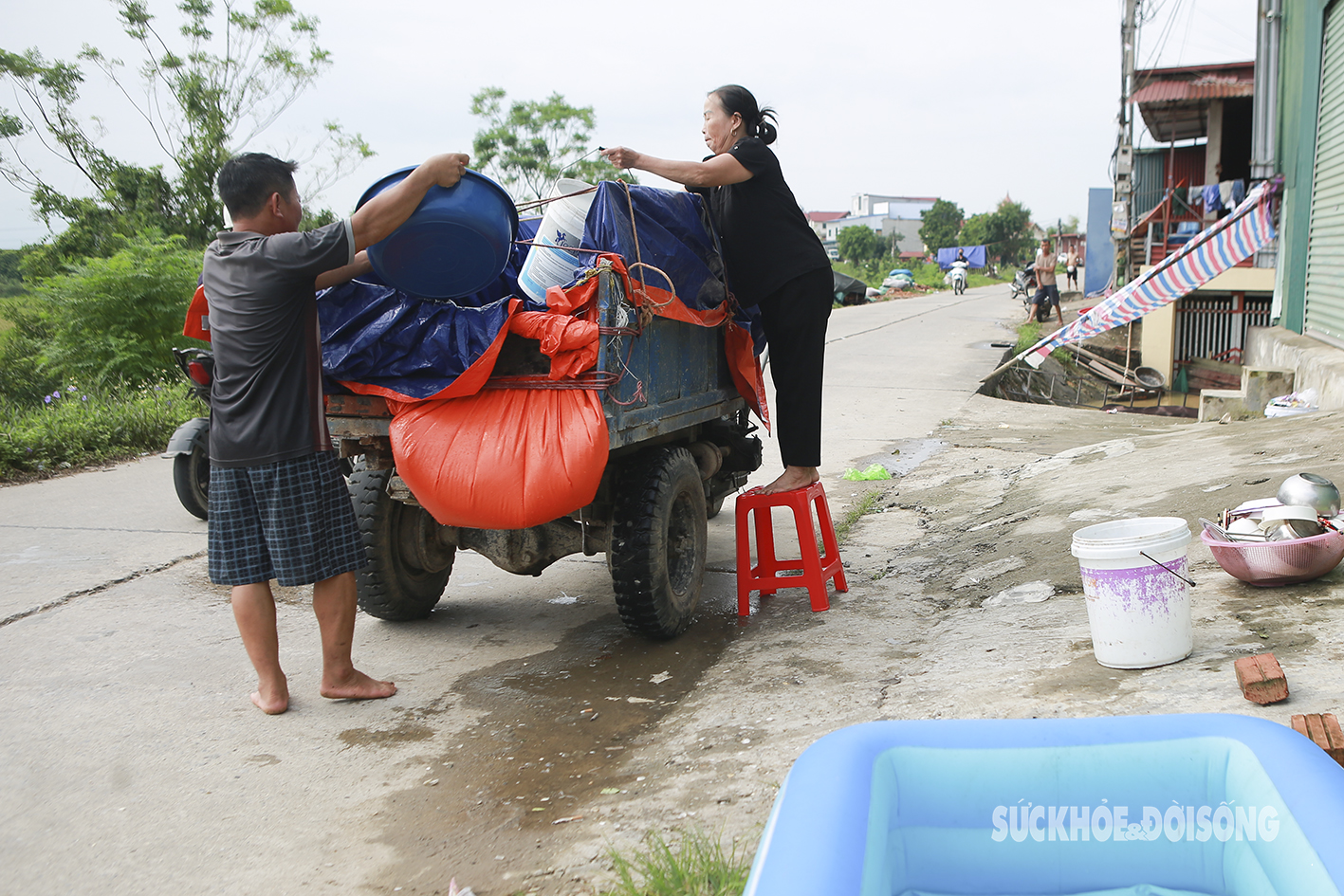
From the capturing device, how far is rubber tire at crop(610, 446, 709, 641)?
3.92m

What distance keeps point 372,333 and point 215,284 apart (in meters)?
0.55

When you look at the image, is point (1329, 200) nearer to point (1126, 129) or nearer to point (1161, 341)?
point (1161, 341)

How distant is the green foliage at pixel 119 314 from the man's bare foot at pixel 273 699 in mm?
8798

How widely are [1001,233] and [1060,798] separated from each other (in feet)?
253

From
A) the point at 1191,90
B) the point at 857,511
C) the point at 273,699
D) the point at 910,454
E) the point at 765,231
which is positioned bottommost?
the point at 273,699

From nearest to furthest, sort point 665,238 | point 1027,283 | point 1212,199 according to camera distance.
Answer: point 665,238 < point 1212,199 < point 1027,283

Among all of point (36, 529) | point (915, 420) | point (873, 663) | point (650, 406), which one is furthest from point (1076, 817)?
point (915, 420)

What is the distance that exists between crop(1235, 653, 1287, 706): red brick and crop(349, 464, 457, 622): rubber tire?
10.3ft

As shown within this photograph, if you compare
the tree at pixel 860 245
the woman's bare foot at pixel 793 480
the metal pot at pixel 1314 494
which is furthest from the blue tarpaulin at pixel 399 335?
the tree at pixel 860 245

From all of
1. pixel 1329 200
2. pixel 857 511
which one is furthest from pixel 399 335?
pixel 1329 200

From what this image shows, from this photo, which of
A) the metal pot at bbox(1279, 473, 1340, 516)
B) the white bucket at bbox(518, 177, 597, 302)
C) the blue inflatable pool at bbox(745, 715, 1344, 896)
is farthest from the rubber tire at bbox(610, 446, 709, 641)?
the metal pot at bbox(1279, 473, 1340, 516)

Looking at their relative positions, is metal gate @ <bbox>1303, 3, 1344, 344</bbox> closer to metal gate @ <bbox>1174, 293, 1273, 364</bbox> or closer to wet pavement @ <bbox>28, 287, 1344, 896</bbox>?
wet pavement @ <bbox>28, 287, 1344, 896</bbox>

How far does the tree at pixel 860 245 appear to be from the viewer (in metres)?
69.2

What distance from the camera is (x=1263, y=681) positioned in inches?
105
